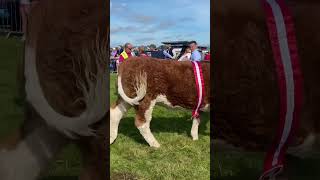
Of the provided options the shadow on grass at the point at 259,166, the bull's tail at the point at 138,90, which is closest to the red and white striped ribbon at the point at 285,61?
the shadow on grass at the point at 259,166

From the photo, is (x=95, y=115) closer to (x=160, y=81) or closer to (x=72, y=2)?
(x=72, y=2)

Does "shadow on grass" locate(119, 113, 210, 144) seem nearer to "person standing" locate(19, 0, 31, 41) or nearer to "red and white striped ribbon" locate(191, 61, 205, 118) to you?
"red and white striped ribbon" locate(191, 61, 205, 118)

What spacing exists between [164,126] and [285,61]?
2.90m

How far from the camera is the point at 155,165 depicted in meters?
2.49

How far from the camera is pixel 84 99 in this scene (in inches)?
36.5

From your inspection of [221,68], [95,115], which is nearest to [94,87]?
[95,115]

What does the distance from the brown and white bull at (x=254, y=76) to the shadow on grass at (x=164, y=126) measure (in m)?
2.18

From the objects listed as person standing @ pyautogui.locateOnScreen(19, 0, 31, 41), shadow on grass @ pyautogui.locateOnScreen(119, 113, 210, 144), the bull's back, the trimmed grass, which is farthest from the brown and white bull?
shadow on grass @ pyautogui.locateOnScreen(119, 113, 210, 144)

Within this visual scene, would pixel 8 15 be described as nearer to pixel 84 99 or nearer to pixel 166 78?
pixel 84 99

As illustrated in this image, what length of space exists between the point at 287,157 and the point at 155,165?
1489 mm

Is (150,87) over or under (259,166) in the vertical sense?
over

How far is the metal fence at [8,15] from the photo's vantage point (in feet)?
2.55

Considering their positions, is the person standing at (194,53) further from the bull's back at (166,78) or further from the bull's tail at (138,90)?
the bull's tail at (138,90)

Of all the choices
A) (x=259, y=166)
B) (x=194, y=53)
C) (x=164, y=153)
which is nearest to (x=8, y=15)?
(x=259, y=166)
